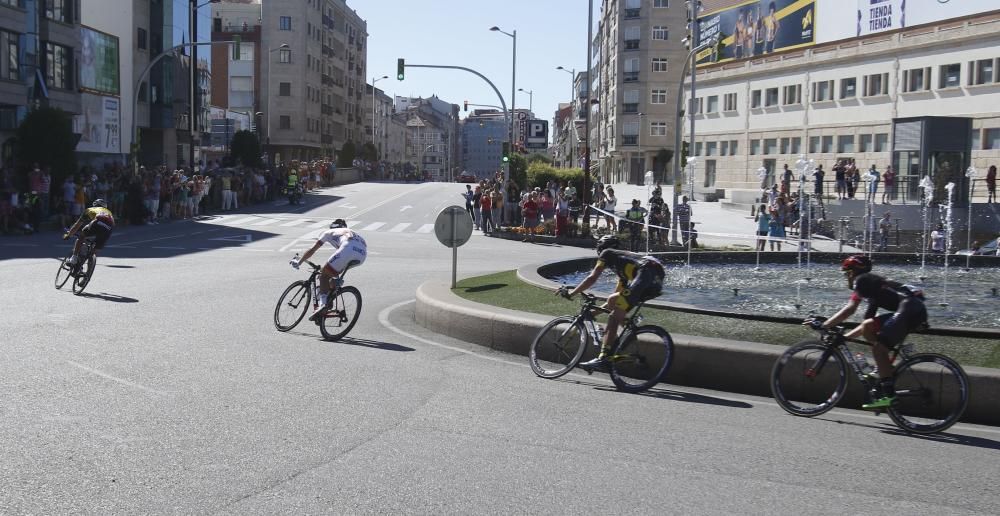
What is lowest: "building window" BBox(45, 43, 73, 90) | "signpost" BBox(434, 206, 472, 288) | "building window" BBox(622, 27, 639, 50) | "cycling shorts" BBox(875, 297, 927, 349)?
"cycling shorts" BBox(875, 297, 927, 349)

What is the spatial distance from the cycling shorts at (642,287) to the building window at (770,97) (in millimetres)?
59728

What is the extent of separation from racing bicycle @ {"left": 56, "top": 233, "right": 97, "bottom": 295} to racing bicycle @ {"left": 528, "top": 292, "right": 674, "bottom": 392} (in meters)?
8.55

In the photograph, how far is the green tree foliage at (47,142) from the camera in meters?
33.6

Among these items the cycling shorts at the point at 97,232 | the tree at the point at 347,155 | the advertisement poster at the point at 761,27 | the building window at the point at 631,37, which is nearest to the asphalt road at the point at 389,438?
the cycling shorts at the point at 97,232

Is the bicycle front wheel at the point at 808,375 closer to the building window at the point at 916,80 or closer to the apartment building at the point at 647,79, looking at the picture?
the building window at the point at 916,80

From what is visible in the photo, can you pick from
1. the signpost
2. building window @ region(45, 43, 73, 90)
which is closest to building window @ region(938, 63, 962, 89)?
building window @ region(45, 43, 73, 90)

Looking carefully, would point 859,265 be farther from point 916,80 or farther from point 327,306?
point 916,80

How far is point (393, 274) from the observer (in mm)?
21484

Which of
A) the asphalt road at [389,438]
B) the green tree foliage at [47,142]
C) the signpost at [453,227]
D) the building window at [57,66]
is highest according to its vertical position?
the building window at [57,66]

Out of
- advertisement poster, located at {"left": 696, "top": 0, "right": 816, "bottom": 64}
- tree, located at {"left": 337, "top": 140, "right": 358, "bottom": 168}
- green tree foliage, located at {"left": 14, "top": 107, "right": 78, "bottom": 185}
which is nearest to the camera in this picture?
green tree foliage, located at {"left": 14, "top": 107, "right": 78, "bottom": 185}

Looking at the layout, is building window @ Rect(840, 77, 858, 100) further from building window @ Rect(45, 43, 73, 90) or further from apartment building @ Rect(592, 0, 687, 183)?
building window @ Rect(45, 43, 73, 90)

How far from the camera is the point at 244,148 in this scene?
60250mm

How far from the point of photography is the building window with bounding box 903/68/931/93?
2092 inches

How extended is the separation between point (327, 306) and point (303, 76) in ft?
302
